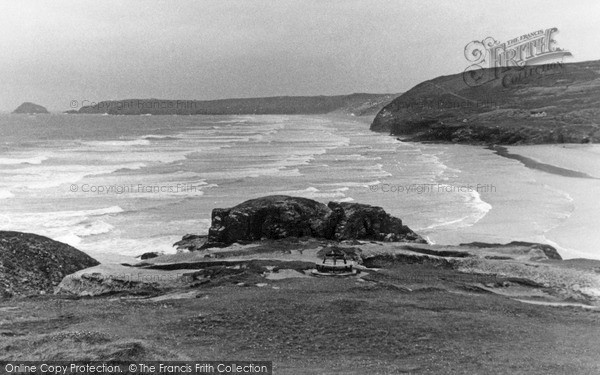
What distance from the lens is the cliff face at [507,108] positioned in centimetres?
9606

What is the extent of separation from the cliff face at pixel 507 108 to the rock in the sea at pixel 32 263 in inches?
3262

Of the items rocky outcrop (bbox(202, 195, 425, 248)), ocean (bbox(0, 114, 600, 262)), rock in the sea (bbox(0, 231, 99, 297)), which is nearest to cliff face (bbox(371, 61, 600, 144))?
ocean (bbox(0, 114, 600, 262))

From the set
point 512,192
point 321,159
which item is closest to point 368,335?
point 512,192

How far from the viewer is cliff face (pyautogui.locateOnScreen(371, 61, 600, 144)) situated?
9606 centimetres

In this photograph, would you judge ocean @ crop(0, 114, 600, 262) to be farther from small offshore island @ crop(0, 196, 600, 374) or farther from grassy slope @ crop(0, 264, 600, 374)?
grassy slope @ crop(0, 264, 600, 374)

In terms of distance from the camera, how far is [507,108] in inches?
5049

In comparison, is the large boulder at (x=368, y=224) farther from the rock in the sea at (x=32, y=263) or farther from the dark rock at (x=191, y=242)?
the rock in the sea at (x=32, y=263)

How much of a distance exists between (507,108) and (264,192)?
320 feet

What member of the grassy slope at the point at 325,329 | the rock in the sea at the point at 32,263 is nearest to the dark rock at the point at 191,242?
the rock in the sea at the point at 32,263

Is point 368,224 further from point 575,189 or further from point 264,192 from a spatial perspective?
point 575,189

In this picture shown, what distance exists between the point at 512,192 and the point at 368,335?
34577 millimetres

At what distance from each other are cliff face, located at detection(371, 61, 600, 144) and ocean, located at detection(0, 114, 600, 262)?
18.2 m

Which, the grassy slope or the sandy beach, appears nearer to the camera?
the grassy slope

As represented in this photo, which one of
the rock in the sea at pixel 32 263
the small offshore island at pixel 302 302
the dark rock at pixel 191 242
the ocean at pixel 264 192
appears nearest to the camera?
the small offshore island at pixel 302 302
